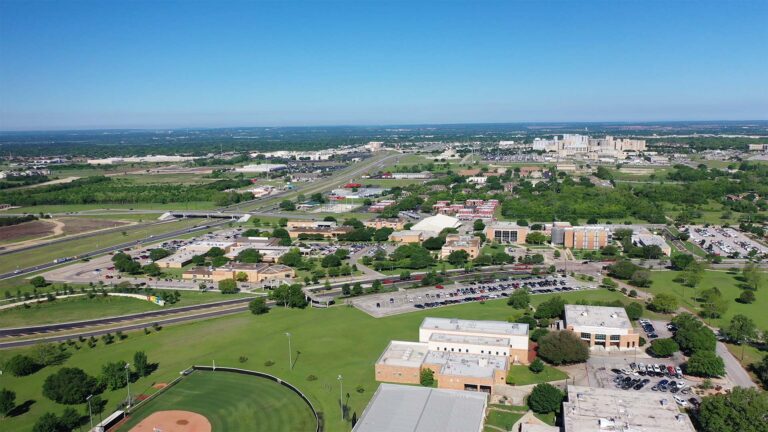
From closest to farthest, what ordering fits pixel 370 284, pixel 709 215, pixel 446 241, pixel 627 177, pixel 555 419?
pixel 555 419
pixel 370 284
pixel 446 241
pixel 709 215
pixel 627 177

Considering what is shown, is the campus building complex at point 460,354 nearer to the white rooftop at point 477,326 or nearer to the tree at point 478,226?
the white rooftop at point 477,326

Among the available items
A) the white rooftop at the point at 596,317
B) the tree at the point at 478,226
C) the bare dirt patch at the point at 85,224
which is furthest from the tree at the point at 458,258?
the bare dirt patch at the point at 85,224

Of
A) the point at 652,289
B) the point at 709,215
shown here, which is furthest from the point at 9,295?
the point at 709,215

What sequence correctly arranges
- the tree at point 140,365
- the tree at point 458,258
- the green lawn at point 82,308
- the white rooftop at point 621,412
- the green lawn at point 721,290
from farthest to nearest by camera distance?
the tree at point 458,258 → the green lawn at point 82,308 → the green lawn at point 721,290 → the tree at point 140,365 → the white rooftop at point 621,412

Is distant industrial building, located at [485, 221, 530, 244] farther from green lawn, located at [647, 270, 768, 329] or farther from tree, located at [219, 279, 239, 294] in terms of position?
tree, located at [219, 279, 239, 294]

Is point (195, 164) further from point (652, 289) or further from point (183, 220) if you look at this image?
point (652, 289)

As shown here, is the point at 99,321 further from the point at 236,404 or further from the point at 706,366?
the point at 706,366
